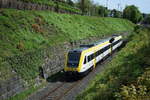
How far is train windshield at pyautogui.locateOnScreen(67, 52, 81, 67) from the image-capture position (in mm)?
27047

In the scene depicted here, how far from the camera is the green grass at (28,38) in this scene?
77.2ft

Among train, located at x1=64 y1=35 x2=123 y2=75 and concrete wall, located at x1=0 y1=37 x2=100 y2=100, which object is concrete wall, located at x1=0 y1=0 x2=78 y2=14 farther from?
train, located at x1=64 y1=35 x2=123 y2=75

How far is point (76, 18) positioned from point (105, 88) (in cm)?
3939

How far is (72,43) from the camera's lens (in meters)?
37.2

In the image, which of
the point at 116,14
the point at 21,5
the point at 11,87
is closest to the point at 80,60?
the point at 11,87

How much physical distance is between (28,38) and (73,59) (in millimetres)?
5853

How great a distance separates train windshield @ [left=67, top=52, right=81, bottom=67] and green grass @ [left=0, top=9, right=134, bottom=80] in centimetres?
281

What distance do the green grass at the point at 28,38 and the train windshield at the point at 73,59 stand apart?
9.22ft

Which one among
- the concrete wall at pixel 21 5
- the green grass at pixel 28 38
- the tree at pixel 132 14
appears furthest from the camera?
the tree at pixel 132 14

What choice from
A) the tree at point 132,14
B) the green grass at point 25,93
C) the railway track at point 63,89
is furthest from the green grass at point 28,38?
the tree at point 132,14

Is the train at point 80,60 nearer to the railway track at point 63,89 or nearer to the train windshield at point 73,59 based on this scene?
the train windshield at point 73,59

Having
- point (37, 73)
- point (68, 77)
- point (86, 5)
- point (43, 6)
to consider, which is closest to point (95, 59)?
point (68, 77)

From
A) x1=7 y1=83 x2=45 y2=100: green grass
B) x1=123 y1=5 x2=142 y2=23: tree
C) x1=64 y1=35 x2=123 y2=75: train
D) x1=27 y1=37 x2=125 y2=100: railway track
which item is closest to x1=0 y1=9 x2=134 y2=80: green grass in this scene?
x1=7 y1=83 x2=45 y2=100: green grass

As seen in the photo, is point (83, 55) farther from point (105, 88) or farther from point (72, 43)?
point (105, 88)
